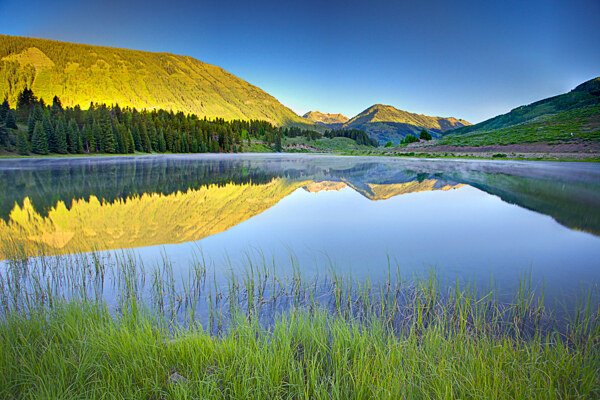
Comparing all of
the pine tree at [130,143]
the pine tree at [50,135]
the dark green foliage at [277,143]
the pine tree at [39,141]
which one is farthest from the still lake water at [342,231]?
the dark green foliage at [277,143]

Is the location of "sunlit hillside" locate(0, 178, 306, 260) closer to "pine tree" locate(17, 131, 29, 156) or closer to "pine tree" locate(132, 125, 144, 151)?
"pine tree" locate(17, 131, 29, 156)

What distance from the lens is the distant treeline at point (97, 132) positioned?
70000mm

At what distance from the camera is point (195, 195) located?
687 inches

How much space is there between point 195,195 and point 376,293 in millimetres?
14466

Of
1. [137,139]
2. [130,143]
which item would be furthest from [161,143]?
[130,143]

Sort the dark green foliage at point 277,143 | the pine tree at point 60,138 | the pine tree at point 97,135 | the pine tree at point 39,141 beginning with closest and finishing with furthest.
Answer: the pine tree at point 39,141, the pine tree at point 60,138, the pine tree at point 97,135, the dark green foliage at point 277,143

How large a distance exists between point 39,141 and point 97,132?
47.9 feet

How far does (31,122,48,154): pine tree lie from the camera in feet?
221

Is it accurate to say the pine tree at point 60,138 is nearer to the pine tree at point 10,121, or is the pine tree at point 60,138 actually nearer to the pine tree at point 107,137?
the pine tree at point 107,137

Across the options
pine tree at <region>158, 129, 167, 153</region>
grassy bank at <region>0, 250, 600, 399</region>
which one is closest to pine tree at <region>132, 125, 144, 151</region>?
pine tree at <region>158, 129, 167, 153</region>

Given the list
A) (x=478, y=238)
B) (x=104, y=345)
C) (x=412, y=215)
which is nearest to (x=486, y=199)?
(x=412, y=215)

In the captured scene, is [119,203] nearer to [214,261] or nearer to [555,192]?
[214,261]

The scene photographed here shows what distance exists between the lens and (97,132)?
81.2 m

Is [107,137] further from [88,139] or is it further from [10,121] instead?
[10,121]
